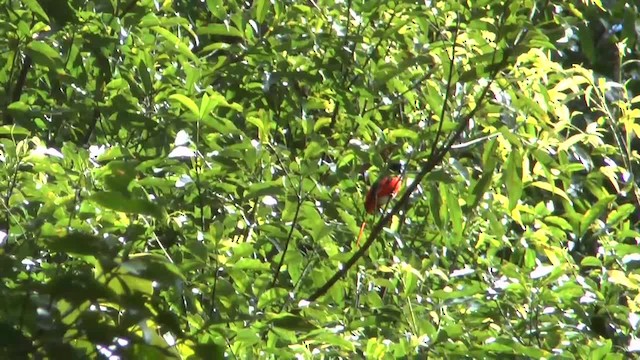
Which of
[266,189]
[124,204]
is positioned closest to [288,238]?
[266,189]

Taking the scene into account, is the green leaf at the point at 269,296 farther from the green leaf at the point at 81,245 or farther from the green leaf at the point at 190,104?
the green leaf at the point at 81,245

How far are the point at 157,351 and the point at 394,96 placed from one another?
180 centimetres

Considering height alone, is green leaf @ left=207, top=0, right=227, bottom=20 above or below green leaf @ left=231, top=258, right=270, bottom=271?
above

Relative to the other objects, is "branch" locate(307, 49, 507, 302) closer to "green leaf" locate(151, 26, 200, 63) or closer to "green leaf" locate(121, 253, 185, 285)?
"green leaf" locate(151, 26, 200, 63)

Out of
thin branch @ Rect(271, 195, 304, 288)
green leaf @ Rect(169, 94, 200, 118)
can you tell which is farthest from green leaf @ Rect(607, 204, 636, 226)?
green leaf @ Rect(169, 94, 200, 118)

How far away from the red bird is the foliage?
0.11 ft

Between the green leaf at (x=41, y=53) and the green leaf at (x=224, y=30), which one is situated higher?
the green leaf at (x=41, y=53)

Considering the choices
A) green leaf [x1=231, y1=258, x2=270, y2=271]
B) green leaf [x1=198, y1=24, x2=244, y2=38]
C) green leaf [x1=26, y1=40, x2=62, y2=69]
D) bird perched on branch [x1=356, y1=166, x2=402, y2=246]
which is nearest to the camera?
green leaf [x1=231, y1=258, x2=270, y2=271]

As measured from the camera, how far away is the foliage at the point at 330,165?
5.70ft

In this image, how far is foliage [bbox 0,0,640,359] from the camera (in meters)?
1.74

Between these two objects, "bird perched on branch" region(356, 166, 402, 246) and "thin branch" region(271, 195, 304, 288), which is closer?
→ "thin branch" region(271, 195, 304, 288)

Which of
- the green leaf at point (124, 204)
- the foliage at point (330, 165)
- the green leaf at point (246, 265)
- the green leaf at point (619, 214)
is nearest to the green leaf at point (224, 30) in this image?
the foliage at point (330, 165)

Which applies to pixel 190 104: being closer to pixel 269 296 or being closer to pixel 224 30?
pixel 269 296

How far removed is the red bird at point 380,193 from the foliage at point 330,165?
3 centimetres
